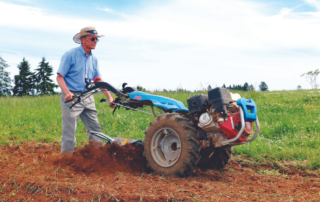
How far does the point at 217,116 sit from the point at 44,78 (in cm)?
4862

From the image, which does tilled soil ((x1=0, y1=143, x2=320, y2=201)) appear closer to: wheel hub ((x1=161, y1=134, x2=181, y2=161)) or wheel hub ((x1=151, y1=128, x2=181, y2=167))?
wheel hub ((x1=151, y1=128, x2=181, y2=167))

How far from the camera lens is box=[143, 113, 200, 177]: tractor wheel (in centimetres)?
400

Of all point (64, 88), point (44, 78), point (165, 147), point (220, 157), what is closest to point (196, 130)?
point (165, 147)

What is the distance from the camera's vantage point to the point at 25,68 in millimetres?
50875

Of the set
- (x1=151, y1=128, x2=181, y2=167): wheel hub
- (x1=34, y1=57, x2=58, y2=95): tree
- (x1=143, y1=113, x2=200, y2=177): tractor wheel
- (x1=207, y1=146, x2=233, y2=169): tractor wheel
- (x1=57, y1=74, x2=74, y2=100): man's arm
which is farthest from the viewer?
(x1=34, y1=57, x2=58, y2=95): tree

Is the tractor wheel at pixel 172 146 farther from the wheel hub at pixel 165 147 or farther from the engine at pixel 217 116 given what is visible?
the engine at pixel 217 116

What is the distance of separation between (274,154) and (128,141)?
2.97m

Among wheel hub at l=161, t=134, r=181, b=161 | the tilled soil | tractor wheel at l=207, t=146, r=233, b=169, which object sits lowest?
the tilled soil

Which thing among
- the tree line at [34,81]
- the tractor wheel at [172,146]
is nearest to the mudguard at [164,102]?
the tractor wheel at [172,146]

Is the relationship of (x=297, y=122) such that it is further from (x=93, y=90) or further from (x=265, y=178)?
(x=93, y=90)

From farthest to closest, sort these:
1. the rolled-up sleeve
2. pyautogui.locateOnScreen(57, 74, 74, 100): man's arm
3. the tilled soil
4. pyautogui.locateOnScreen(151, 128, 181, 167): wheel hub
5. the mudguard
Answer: the rolled-up sleeve
pyautogui.locateOnScreen(57, 74, 74, 100): man's arm
the mudguard
pyautogui.locateOnScreen(151, 128, 181, 167): wheel hub
the tilled soil

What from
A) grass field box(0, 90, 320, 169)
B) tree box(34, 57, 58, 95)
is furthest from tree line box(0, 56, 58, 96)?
grass field box(0, 90, 320, 169)

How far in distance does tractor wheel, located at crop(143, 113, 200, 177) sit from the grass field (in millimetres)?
2321

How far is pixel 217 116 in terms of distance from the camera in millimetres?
3873
